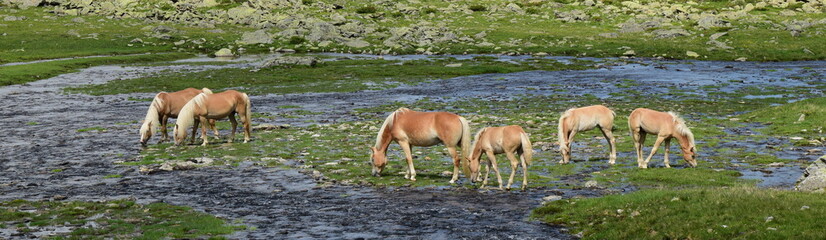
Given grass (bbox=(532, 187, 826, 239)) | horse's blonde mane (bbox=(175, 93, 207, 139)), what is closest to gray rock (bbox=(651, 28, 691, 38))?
horse's blonde mane (bbox=(175, 93, 207, 139))

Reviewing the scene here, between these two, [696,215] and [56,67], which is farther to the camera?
[56,67]

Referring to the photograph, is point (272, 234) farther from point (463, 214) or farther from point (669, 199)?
point (669, 199)

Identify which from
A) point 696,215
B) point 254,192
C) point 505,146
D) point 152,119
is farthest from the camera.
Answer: point 152,119

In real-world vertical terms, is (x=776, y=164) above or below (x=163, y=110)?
above

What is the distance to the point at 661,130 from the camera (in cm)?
2366

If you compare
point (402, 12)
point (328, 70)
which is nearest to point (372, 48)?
point (328, 70)

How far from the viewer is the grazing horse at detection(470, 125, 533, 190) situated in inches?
789

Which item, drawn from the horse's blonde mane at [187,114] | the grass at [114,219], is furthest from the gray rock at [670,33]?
the grass at [114,219]

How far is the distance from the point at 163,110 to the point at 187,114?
2.56m

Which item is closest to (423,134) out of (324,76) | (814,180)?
(814,180)

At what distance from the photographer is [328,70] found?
2827 inches

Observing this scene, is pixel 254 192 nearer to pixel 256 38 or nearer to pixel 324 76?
pixel 324 76

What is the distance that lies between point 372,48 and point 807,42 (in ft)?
175

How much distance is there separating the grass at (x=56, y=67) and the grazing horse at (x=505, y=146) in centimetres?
5463
